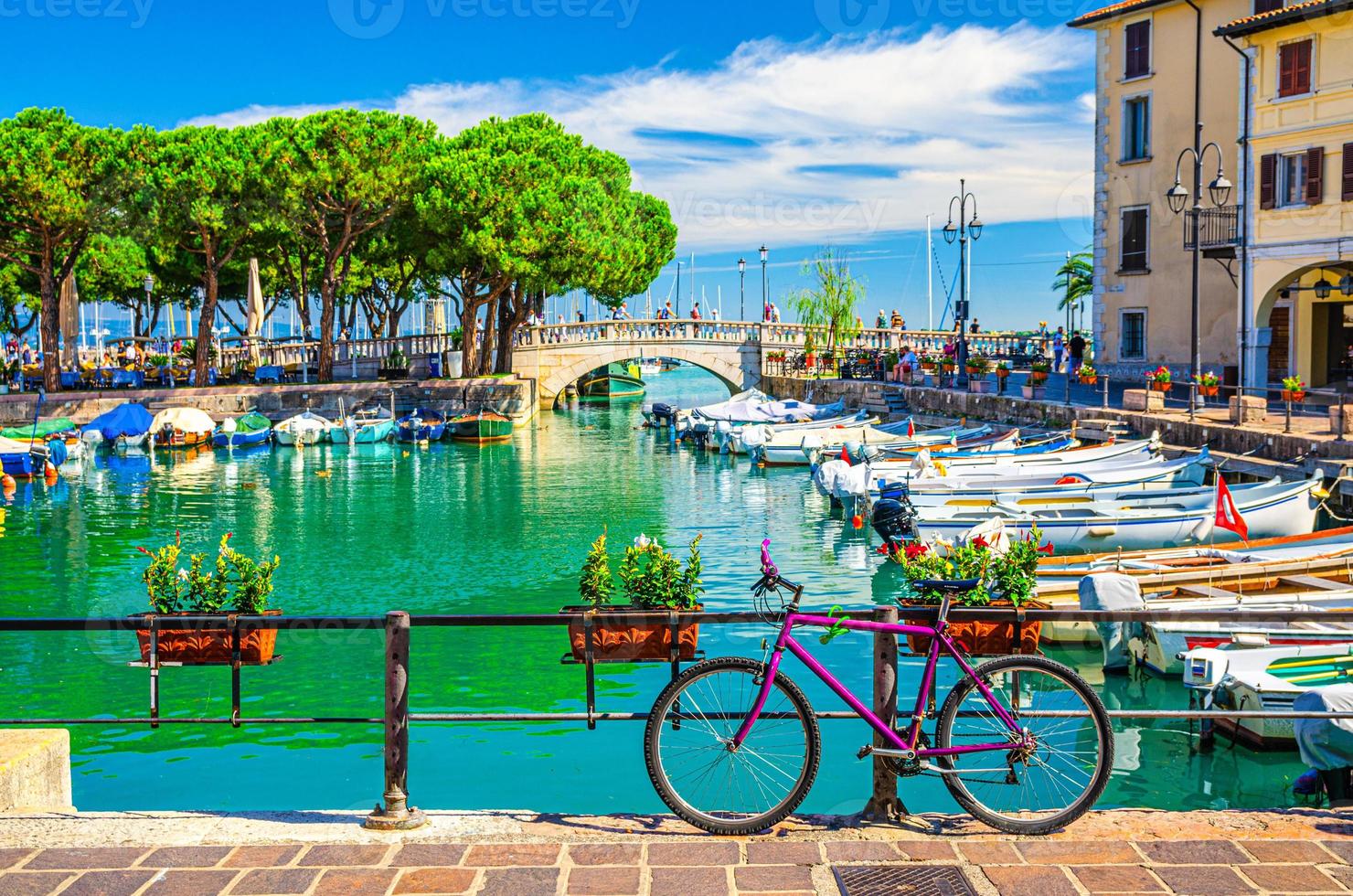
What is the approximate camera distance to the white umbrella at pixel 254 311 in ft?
164

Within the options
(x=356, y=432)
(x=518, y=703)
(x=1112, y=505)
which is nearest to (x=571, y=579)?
(x=518, y=703)

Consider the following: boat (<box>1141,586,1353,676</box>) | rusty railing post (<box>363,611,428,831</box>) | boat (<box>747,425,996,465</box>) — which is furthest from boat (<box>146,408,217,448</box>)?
rusty railing post (<box>363,611,428,831</box>)

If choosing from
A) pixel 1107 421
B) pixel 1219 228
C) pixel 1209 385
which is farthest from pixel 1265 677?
pixel 1219 228

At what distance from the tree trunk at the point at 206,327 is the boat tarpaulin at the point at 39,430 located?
241 inches

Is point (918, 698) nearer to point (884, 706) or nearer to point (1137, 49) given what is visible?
point (884, 706)

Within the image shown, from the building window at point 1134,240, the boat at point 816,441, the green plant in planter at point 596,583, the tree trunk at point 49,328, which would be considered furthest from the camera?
the tree trunk at point 49,328

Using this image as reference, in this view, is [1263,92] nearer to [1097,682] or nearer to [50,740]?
[1097,682]

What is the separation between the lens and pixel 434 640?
15.8 metres

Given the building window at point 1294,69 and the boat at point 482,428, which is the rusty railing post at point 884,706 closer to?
the building window at point 1294,69

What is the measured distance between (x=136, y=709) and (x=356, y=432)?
109ft

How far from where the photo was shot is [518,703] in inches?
514

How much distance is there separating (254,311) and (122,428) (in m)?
10.6

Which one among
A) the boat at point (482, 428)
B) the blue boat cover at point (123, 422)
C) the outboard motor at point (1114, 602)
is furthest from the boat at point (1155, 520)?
the blue boat cover at point (123, 422)

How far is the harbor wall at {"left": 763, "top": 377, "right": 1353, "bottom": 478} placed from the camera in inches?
857
